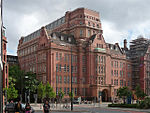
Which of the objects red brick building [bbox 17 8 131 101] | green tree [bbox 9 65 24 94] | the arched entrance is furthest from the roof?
the arched entrance

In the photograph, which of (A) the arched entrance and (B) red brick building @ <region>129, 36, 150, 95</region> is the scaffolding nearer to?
(B) red brick building @ <region>129, 36, 150, 95</region>

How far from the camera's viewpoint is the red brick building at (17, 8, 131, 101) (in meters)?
85.7

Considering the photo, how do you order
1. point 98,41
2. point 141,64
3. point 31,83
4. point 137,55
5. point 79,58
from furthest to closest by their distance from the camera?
point 137,55, point 141,64, point 98,41, point 79,58, point 31,83

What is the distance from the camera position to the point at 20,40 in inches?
5217

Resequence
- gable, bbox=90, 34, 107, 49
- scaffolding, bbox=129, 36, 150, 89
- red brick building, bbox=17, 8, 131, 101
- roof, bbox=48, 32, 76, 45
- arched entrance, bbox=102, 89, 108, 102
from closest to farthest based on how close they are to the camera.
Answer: red brick building, bbox=17, 8, 131, 101, roof, bbox=48, 32, 76, 45, gable, bbox=90, 34, 107, 49, arched entrance, bbox=102, 89, 108, 102, scaffolding, bbox=129, 36, 150, 89

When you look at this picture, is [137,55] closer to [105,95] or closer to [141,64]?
[141,64]

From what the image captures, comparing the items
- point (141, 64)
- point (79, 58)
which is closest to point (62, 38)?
point (79, 58)

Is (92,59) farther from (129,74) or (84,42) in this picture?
(129,74)

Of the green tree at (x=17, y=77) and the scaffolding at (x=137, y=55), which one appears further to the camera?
the scaffolding at (x=137, y=55)

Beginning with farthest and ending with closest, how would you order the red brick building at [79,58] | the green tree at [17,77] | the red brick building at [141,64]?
the red brick building at [141,64] → the green tree at [17,77] → the red brick building at [79,58]

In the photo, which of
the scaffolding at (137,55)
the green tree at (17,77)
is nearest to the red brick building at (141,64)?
the scaffolding at (137,55)

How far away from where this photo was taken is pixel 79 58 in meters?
90.1

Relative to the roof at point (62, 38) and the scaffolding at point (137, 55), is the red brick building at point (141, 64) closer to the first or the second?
the scaffolding at point (137, 55)

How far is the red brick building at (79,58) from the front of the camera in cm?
8569
